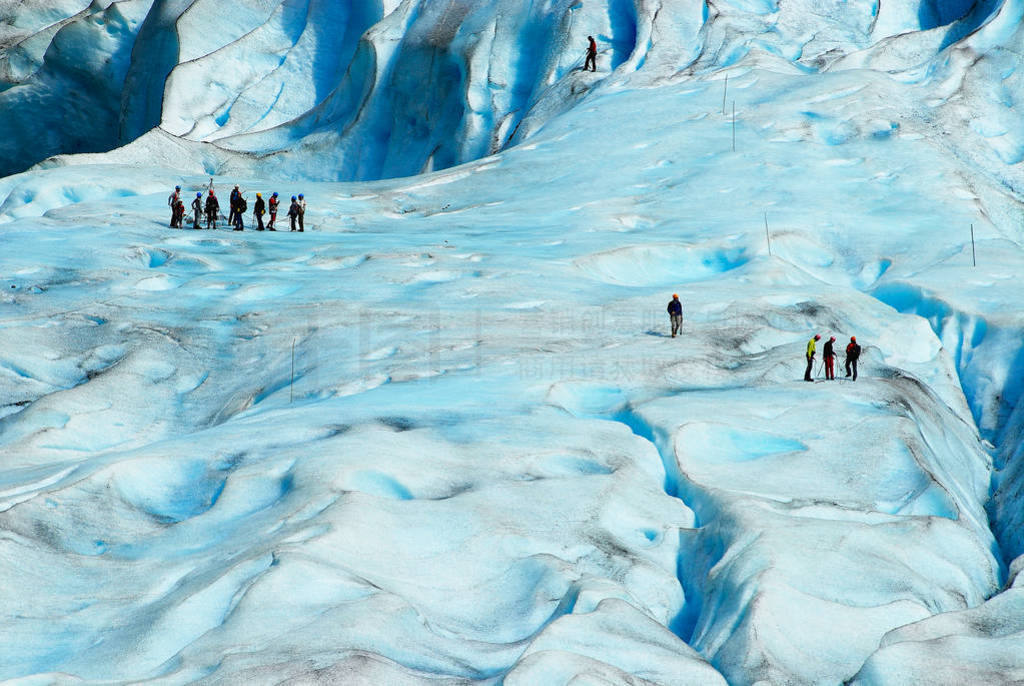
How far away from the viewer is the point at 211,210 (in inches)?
1086

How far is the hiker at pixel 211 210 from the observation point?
27.2 metres

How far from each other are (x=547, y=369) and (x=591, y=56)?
21.5 metres

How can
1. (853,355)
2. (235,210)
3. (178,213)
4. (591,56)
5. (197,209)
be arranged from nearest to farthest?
(853,355), (178,213), (197,209), (235,210), (591,56)

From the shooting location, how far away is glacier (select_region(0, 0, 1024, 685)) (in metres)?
10.1

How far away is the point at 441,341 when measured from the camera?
19422 mm

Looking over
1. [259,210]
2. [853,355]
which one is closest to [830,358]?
[853,355]

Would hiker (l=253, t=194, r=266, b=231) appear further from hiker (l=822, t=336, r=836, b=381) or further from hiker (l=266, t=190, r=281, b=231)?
hiker (l=822, t=336, r=836, b=381)

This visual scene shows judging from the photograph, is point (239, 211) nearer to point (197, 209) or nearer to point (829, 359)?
point (197, 209)

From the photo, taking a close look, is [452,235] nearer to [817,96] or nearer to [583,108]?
[583,108]

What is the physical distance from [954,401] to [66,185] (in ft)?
81.7

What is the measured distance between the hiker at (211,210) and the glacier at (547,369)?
1.73 m

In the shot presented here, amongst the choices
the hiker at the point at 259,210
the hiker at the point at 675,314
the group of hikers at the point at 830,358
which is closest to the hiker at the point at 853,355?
the group of hikers at the point at 830,358

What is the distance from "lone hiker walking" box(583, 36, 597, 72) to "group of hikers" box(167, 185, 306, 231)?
13.2 m

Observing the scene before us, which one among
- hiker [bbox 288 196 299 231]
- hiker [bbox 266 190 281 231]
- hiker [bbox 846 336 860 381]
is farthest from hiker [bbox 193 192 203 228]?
hiker [bbox 846 336 860 381]
